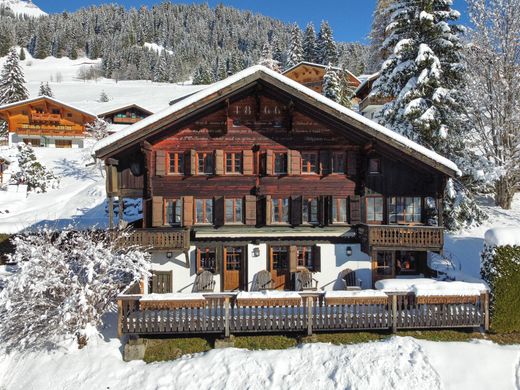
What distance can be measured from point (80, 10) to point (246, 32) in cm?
9691

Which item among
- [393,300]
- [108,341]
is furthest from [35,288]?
[393,300]

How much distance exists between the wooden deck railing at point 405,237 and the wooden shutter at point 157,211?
9.32 meters

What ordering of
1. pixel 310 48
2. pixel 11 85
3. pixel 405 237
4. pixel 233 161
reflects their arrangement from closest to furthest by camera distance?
pixel 405 237 < pixel 233 161 < pixel 11 85 < pixel 310 48

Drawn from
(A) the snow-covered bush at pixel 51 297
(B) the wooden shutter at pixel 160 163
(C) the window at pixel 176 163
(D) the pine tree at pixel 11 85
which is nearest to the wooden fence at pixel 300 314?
(A) the snow-covered bush at pixel 51 297

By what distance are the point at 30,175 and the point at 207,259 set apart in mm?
28314

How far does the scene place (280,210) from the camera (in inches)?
613

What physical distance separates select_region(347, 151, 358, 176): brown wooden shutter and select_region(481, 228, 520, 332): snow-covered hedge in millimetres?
6066

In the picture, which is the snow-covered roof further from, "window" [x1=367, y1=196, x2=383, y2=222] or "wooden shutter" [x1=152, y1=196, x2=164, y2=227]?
"wooden shutter" [x1=152, y1=196, x2=164, y2=227]

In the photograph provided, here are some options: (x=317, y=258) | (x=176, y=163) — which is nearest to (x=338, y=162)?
(x=317, y=258)

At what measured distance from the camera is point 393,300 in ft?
36.9

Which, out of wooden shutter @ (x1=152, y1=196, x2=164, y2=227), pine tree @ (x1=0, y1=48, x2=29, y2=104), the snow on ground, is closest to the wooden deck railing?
the snow on ground

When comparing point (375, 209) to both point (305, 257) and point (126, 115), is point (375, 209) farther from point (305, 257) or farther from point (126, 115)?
point (126, 115)

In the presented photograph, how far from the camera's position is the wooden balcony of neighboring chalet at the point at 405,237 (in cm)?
1422

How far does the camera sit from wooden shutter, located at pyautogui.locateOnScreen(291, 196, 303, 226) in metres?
15.4
